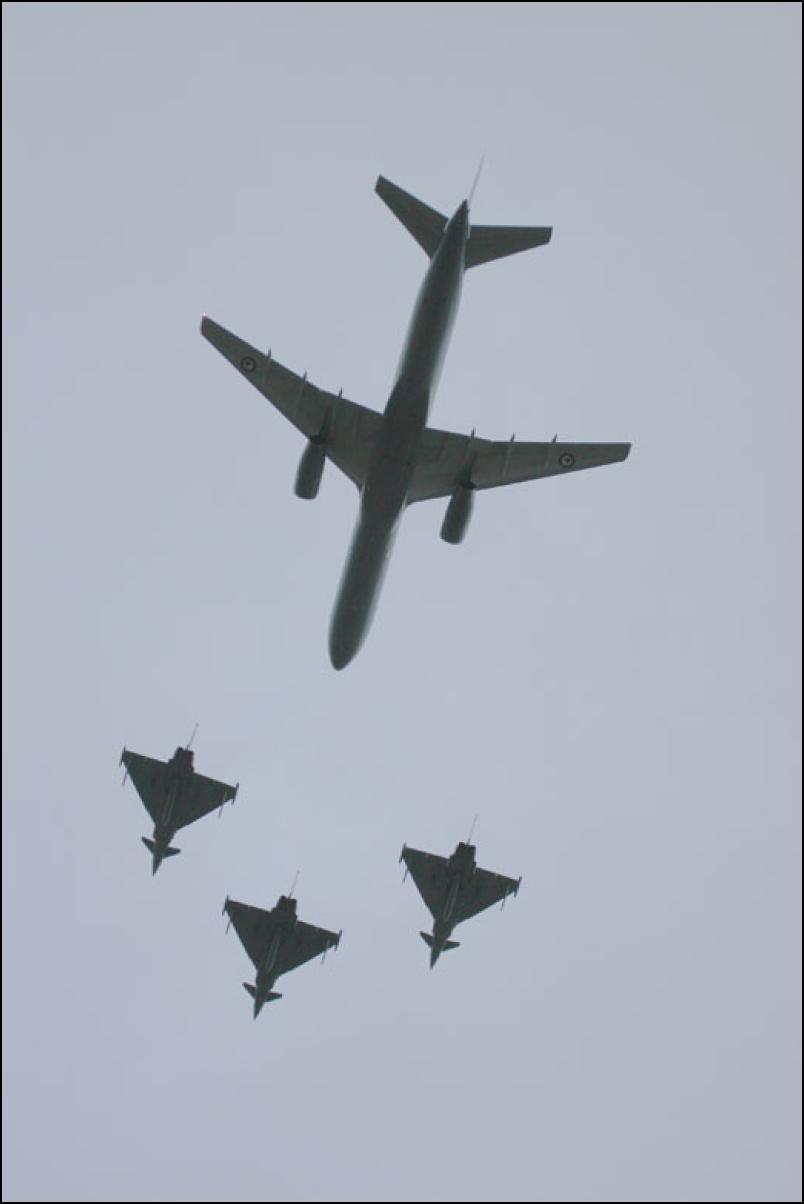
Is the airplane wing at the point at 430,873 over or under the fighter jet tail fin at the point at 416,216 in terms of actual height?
under

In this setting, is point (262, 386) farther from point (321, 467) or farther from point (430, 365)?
point (430, 365)

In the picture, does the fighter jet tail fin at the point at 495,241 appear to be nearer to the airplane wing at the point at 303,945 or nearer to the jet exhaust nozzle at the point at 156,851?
the jet exhaust nozzle at the point at 156,851

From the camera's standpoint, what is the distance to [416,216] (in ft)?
116

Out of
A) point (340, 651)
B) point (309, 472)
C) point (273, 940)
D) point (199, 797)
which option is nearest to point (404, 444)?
point (309, 472)

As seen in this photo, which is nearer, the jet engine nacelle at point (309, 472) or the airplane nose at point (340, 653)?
the jet engine nacelle at point (309, 472)

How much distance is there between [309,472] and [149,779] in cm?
1220

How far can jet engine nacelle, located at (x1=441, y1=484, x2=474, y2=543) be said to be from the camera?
35.8 m

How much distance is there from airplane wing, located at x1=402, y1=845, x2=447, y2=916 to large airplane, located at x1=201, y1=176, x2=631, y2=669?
878 centimetres

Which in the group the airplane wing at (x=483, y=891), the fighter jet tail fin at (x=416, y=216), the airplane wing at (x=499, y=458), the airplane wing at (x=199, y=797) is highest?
the fighter jet tail fin at (x=416, y=216)

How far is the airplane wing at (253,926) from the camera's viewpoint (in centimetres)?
4416

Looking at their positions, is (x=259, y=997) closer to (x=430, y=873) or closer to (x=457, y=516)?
(x=430, y=873)

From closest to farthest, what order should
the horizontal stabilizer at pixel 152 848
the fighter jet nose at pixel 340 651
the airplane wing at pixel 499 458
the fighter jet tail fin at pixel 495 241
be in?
the fighter jet tail fin at pixel 495 241 → the airplane wing at pixel 499 458 → the fighter jet nose at pixel 340 651 → the horizontal stabilizer at pixel 152 848

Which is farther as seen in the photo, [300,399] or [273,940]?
[273,940]

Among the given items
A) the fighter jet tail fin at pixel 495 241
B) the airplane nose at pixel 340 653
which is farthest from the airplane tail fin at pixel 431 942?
the fighter jet tail fin at pixel 495 241
